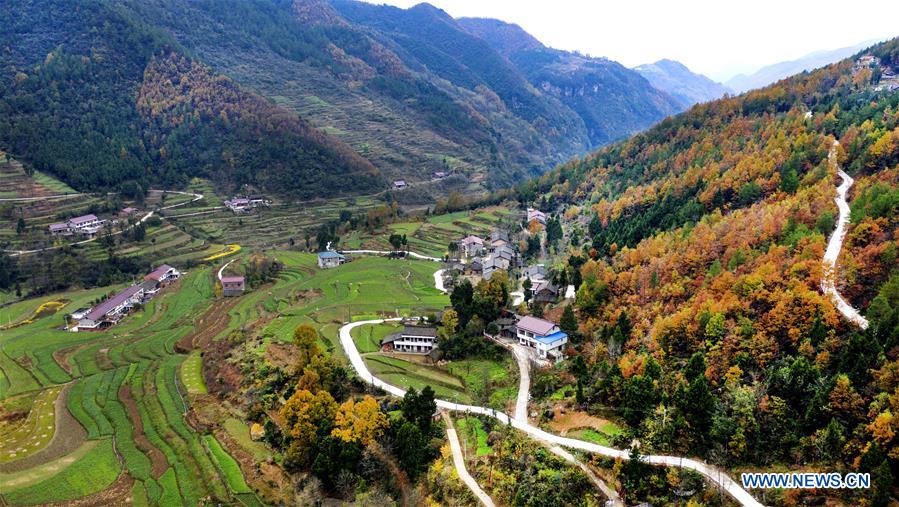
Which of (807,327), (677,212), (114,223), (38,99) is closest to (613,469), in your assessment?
(807,327)

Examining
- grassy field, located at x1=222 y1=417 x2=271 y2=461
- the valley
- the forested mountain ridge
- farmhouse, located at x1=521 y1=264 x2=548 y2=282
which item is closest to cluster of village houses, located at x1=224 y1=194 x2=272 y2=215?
the valley

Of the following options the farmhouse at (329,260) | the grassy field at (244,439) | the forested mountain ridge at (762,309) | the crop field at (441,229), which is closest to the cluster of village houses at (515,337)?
the forested mountain ridge at (762,309)

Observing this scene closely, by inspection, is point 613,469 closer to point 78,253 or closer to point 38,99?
point 78,253

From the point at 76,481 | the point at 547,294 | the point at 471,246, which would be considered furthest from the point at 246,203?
the point at 76,481

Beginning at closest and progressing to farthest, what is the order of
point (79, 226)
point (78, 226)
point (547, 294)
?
1. point (547, 294)
2. point (78, 226)
3. point (79, 226)

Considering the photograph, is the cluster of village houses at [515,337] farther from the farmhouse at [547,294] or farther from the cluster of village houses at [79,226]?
the cluster of village houses at [79,226]

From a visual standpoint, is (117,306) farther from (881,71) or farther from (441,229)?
(881,71)
